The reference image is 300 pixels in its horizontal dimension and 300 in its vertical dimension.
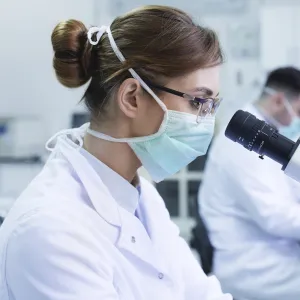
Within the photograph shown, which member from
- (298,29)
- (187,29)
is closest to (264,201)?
(187,29)

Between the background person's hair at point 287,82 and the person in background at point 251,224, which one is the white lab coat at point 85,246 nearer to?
the person in background at point 251,224

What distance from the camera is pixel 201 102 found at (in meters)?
1.00

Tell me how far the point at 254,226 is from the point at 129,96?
89 cm

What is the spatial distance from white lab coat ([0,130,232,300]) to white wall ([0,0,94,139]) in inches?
79.8

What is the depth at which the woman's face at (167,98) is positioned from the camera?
973 mm

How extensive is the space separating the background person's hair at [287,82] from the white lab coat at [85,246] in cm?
102

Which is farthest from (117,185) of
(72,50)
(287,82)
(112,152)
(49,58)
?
(49,58)

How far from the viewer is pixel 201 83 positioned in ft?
3.21

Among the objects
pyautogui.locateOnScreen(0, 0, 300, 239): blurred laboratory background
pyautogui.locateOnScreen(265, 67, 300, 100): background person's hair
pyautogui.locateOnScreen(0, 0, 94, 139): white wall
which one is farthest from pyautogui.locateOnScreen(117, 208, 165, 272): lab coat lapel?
pyautogui.locateOnScreen(0, 0, 94, 139): white wall

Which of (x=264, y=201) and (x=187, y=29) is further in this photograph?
(x=264, y=201)

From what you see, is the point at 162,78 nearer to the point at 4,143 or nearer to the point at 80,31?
the point at 80,31

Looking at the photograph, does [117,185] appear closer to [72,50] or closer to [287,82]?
[72,50]

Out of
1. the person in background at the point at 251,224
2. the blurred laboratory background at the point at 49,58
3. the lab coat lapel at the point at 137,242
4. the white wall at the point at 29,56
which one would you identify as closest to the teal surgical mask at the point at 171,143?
the lab coat lapel at the point at 137,242

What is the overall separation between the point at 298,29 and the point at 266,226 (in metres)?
1.90
